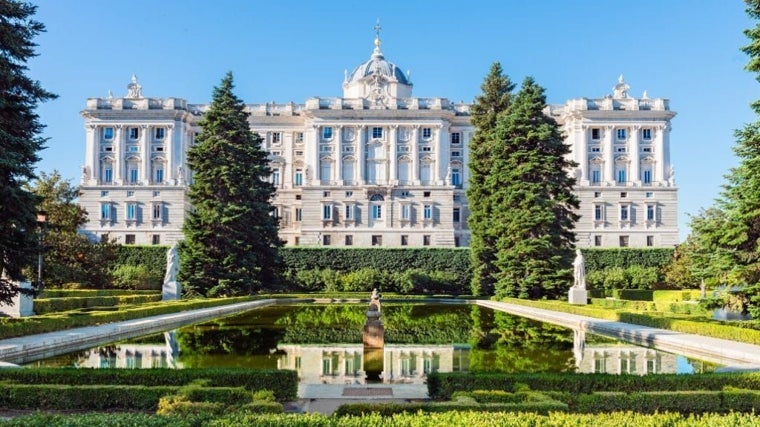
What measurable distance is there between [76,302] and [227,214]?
1198 centimetres

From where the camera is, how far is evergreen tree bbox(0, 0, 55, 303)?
663 inches

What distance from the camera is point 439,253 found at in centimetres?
5175

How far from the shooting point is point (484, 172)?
→ 4094cm

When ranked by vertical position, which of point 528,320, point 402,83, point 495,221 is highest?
point 402,83

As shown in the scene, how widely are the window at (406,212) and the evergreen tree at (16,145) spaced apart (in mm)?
46315

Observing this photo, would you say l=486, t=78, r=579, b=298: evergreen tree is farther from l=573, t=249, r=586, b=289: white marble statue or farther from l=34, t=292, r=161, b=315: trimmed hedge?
l=34, t=292, r=161, b=315: trimmed hedge

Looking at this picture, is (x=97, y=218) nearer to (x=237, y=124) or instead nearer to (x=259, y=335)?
(x=237, y=124)

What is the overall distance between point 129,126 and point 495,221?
137ft

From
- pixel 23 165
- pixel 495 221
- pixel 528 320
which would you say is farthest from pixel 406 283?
pixel 23 165

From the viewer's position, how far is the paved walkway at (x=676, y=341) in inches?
537

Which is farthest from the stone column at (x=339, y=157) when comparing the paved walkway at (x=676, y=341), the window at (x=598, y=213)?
the paved walkway at (x=676, y=341)

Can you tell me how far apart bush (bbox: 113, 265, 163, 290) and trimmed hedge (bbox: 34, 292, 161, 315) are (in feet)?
46.5

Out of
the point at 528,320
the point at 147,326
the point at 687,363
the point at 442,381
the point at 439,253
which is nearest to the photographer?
the point at 442,381

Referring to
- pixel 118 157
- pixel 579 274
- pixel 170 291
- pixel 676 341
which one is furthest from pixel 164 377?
pixel 118 157
